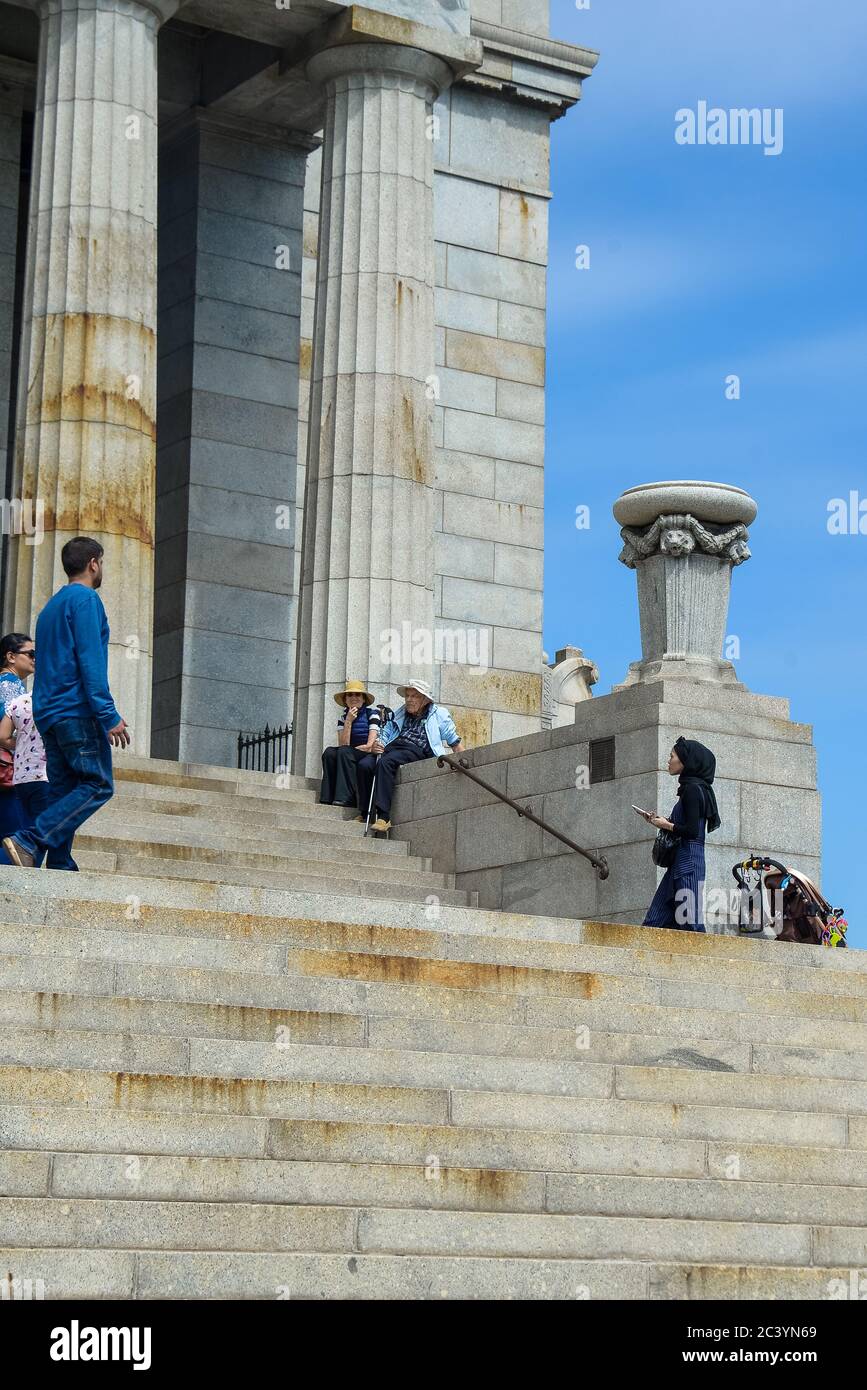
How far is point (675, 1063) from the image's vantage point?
1363 centimetres

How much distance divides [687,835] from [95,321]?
30.8ft

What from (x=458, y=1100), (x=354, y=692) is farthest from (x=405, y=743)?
(x=458, y=1100)

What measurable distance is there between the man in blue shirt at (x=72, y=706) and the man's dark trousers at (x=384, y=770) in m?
8.14

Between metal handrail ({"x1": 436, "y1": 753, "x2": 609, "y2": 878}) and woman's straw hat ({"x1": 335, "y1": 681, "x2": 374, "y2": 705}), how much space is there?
5.48 ft

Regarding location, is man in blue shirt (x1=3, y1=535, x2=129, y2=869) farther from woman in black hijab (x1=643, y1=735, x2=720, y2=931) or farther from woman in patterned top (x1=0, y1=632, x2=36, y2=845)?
woman in black hijab (x1=643, y1=735, x2=720, y2=931)

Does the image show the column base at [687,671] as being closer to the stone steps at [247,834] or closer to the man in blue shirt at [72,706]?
the stone steps at [247,834]

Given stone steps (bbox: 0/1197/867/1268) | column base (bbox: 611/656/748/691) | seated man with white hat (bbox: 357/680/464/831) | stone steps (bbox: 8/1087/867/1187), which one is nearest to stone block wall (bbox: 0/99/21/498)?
seated man with white hat (bbox: 357/680/464/831)

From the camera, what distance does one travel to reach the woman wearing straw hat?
22.7 m

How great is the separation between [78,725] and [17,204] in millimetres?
15581

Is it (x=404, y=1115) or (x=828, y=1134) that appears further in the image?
(x=828, y=1134)

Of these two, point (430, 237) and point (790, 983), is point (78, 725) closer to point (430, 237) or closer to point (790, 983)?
point (790, 983)

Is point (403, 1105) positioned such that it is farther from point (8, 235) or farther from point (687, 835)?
point (8, 235)

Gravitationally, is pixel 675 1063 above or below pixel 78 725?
below
